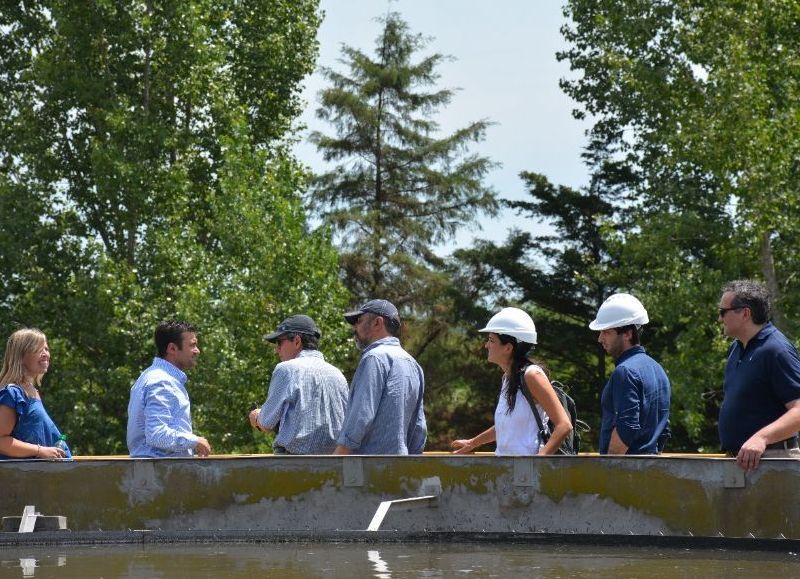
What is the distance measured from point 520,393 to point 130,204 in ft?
86.0

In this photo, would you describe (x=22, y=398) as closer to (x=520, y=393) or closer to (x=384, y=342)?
(x=384, y=342)

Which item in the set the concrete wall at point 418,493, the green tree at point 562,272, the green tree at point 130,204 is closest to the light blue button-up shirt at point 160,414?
the concrete wall at point 418,493

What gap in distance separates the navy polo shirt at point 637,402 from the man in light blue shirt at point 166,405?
225 cm

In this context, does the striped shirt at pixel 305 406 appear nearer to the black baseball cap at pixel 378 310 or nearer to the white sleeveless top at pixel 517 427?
the black baseball cap at pixel 378 310

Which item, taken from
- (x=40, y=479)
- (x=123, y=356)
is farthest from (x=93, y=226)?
(x=40, y=479)

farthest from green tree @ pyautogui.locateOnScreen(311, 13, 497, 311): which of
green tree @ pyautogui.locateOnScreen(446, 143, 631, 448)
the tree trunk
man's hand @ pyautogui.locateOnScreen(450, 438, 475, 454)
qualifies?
man's hand @ pyautogui.locateOnScreen(450, 438, 475, 454)

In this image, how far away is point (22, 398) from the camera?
25.2 ft

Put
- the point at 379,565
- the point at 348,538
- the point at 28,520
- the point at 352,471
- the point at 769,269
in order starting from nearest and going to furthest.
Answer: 1. the point at 379,565
2. the point at 348,538
3. the point at 352,471
4. the point at 28,520
5. the point at 769,269

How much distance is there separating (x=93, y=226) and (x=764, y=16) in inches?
631

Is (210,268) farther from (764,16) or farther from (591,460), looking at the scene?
(591,460)

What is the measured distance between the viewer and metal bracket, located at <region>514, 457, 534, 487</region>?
7.36 meters

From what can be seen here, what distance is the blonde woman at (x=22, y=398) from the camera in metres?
7.66

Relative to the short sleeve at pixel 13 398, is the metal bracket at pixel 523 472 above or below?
below

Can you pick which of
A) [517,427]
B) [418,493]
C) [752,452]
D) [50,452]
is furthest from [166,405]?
[752,452]
